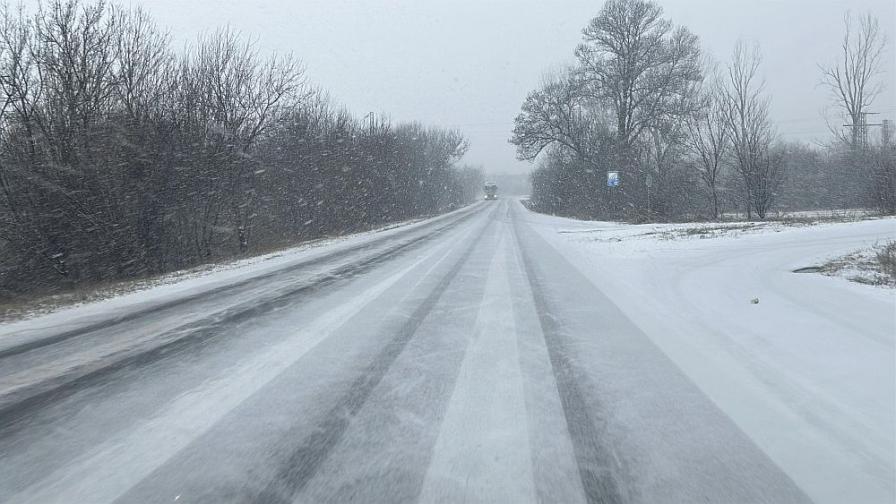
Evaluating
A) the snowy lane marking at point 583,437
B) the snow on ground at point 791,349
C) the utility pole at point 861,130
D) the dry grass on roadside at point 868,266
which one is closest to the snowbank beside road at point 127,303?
the snowy lane marking at point 583,437

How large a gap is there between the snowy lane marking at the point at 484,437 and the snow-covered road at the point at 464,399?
0.05 ft

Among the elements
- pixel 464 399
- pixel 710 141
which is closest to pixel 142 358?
pixel 464 399

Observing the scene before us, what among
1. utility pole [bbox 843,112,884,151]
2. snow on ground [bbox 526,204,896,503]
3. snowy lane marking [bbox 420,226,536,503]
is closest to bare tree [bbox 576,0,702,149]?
utility pole [bbox 843,112,884,151]

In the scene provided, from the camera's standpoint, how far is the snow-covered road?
2234mm

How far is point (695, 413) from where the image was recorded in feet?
9.64

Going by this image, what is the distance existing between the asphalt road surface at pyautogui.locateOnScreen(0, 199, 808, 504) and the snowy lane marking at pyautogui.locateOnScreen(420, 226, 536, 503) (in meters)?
0.01

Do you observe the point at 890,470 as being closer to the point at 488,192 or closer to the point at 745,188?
the point at 745,188

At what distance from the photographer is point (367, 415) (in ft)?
9.62

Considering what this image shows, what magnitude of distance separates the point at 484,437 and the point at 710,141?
2594 centimetres

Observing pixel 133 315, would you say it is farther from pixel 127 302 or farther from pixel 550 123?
pixel 550 123

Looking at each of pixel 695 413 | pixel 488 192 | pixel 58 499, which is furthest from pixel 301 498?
pixel 488 192

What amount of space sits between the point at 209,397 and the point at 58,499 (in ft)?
3.71

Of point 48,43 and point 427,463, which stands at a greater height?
point 48,43

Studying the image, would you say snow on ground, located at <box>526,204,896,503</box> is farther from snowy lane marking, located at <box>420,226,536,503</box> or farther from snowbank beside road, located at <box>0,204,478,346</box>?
snowbank beside road, located at <box>0,204,478,346</box>
